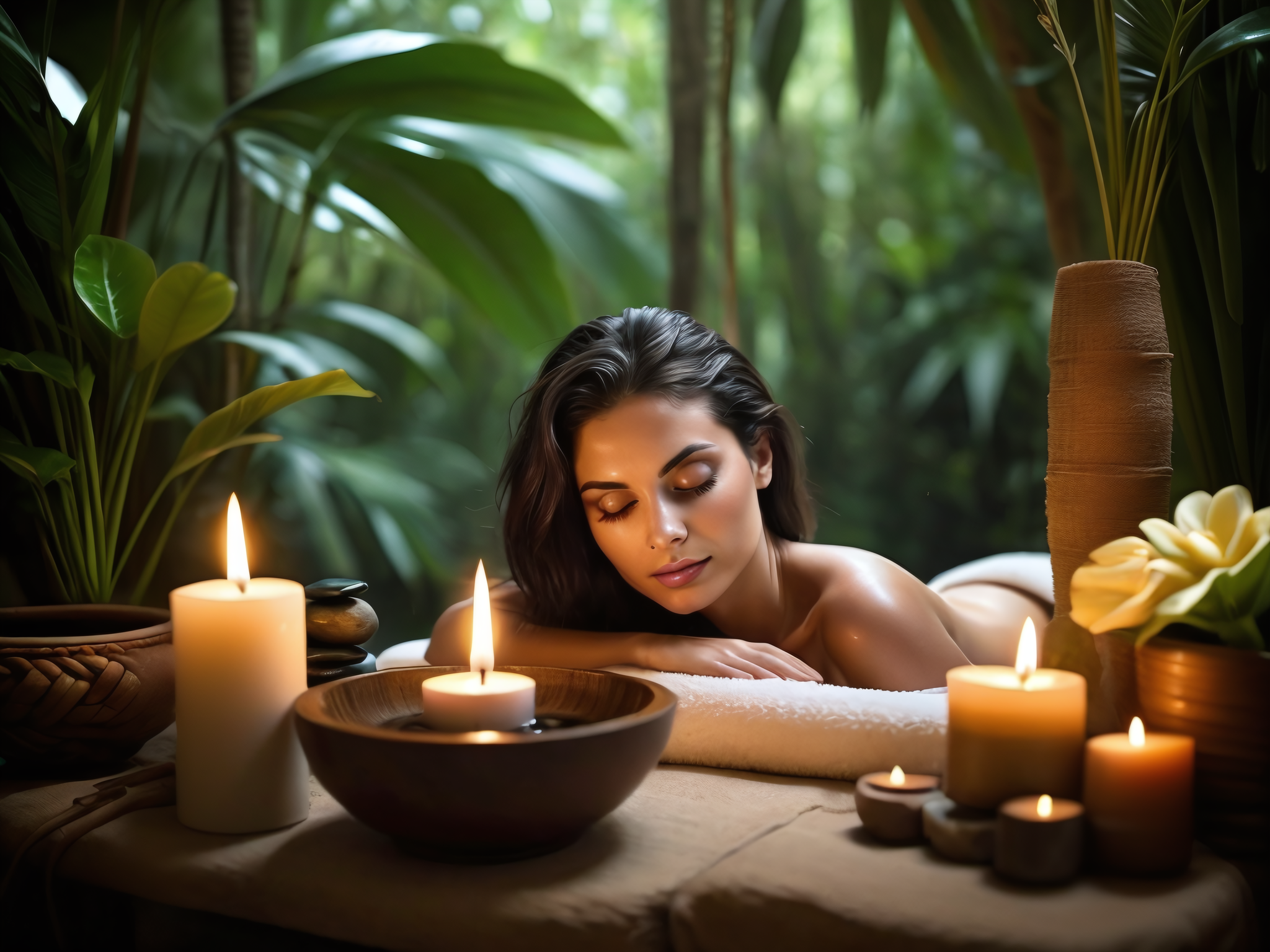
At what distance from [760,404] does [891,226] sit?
9.67ft

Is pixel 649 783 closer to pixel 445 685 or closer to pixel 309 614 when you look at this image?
pixel 445 685

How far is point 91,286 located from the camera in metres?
0.91

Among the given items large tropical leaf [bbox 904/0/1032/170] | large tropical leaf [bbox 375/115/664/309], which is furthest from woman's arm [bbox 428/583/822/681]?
large tropical leaf [bbox 904/0/1032/170]

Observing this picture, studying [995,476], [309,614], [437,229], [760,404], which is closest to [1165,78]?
[760,404]

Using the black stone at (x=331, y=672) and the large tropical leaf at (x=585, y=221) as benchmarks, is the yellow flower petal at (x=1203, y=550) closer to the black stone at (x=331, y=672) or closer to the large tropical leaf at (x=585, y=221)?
the black stone at (x=331, y=672)

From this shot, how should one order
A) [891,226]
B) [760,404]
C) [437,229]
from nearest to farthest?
[760,404] → [437,229] → [891,226]

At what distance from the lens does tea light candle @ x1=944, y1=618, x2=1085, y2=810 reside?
649mm

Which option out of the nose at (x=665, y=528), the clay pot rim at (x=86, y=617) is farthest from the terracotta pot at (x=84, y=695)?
the nose at (x=665, y=528)

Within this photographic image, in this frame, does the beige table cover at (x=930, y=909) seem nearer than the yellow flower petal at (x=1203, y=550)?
Yes

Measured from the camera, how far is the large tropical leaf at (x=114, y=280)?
0.90 m

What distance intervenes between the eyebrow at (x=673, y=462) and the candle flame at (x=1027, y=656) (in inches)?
19.2

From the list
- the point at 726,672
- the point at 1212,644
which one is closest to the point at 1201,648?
the point at 1212,644

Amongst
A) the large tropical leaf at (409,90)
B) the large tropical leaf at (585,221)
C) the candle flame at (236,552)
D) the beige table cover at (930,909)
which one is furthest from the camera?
the large tropical leaf at (585,221)

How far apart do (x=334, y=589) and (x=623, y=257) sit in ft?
4.58
